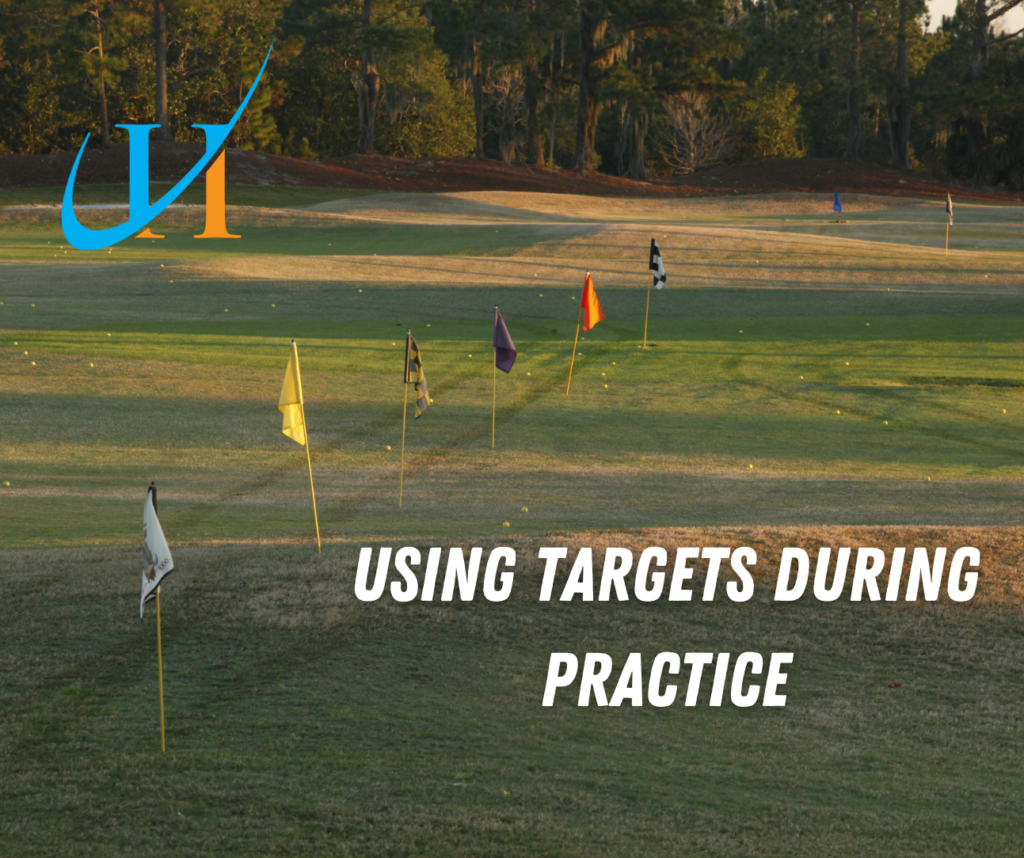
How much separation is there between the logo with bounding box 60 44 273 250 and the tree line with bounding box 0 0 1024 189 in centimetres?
694

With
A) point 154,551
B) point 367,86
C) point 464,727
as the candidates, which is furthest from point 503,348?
point 367,86

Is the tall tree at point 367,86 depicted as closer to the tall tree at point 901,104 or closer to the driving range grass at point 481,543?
the tall tree at point 901,104

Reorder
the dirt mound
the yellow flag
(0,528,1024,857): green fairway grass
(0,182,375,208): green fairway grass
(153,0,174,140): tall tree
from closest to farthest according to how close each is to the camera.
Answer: (0,528,1024,857): green fairway grass → the yellow flag → (0,182,375,208): green fairway grass → the dirt mound → (153,0,174,140): tall tree

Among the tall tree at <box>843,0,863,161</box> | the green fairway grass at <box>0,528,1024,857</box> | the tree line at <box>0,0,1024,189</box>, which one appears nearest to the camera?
the green fairway grass at <box>0,528,1024,857</box>

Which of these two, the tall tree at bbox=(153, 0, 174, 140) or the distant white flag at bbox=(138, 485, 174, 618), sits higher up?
the tall tree at bbox=(153, 0, 174, 140)

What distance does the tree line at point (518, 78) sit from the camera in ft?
235

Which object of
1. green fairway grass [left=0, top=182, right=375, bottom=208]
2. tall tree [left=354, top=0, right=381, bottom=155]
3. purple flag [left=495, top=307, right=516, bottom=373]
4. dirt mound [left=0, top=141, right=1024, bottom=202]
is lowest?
purple flag [left=495, top=307, right=516, bottom=373]

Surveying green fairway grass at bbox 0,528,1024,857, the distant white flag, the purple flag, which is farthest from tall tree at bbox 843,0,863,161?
the distant white flag

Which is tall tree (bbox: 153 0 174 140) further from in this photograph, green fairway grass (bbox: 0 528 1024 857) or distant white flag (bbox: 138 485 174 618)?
distant white flag (bbox: 138 485 174 618)

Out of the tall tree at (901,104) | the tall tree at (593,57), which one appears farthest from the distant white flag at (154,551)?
the tall tree at (901,104)

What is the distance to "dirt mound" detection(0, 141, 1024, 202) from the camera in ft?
219

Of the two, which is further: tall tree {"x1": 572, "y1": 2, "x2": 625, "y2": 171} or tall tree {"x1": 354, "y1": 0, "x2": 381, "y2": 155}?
tall tree {"x1": 572, "y1": 2, "x2": 625, "y2": 171}

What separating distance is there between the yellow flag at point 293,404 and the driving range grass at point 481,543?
1.14m

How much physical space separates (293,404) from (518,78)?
84.8 m
